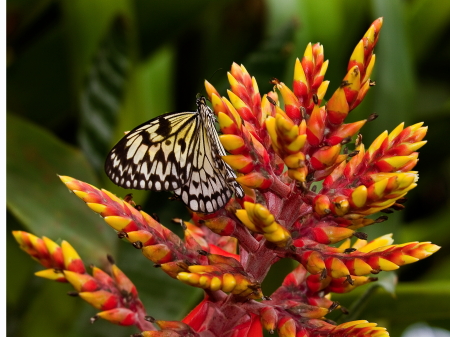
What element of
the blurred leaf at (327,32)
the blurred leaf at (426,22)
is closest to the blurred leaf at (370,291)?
the blurred leaf at (327,32)

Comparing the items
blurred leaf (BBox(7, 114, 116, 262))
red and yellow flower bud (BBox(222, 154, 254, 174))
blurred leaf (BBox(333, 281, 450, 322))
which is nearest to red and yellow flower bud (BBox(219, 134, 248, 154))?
red and yellow flower bud (BBox(222, 154, 254, 174))

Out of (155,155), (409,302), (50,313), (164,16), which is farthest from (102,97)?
(409,302)

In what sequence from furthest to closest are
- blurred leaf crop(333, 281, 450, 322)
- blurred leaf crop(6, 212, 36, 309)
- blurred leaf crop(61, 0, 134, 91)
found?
blurred leaf crop(61, 0, 134, 91)
blurred leaf crop(6, 212, 36, 309)
blurred leaf crop(333, 281, 450, 322)

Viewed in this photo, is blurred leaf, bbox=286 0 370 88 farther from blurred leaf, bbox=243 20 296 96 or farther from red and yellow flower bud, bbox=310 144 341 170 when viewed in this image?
red and yellow flower bud, bbox=310 144 341 170

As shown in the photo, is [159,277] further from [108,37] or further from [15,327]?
[108,37]

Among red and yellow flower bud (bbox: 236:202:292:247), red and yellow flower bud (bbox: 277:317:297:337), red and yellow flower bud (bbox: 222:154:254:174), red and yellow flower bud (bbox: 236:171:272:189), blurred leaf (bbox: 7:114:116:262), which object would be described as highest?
blurred leaf (bbox: 7:114:116:262)

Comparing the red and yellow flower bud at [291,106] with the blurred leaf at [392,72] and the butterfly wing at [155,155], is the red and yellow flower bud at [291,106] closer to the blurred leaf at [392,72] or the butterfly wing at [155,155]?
the butterfly wing at [155,155]

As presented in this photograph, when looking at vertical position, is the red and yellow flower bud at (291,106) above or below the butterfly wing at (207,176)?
above
